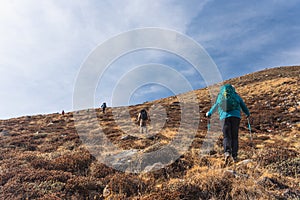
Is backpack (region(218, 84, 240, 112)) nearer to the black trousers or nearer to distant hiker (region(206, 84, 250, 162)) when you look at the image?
distant hiker (region(206, 84, 250, 162))

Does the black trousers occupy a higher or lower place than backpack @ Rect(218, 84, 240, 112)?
lower

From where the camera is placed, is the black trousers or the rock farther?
the black trousers

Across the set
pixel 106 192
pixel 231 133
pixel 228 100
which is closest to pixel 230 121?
pixel 231 133

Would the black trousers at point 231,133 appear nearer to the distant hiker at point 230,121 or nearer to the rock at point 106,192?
the distant hiker at point 230,121

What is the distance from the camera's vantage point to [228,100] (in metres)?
6.72

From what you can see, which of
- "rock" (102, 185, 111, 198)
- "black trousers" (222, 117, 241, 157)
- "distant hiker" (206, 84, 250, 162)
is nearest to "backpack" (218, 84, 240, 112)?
"distant hiker" (206, 84, 250, 162)

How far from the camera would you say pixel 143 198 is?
14.5 ft

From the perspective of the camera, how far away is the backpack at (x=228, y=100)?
22.0 ft

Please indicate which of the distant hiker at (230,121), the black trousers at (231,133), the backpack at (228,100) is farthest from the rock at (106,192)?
the backpack at (228,100)

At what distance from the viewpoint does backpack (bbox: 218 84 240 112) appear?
22.0ft

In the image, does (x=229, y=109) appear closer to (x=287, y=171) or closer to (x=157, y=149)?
(x=287, y=171)

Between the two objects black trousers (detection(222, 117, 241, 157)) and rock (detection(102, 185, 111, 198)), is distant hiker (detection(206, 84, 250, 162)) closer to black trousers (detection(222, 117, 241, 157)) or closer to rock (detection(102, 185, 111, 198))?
black trousers (detection(222, 117, 241, 157))

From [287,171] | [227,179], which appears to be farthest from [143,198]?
[287,171]

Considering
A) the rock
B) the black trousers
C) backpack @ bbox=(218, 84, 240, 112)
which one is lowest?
the rock
